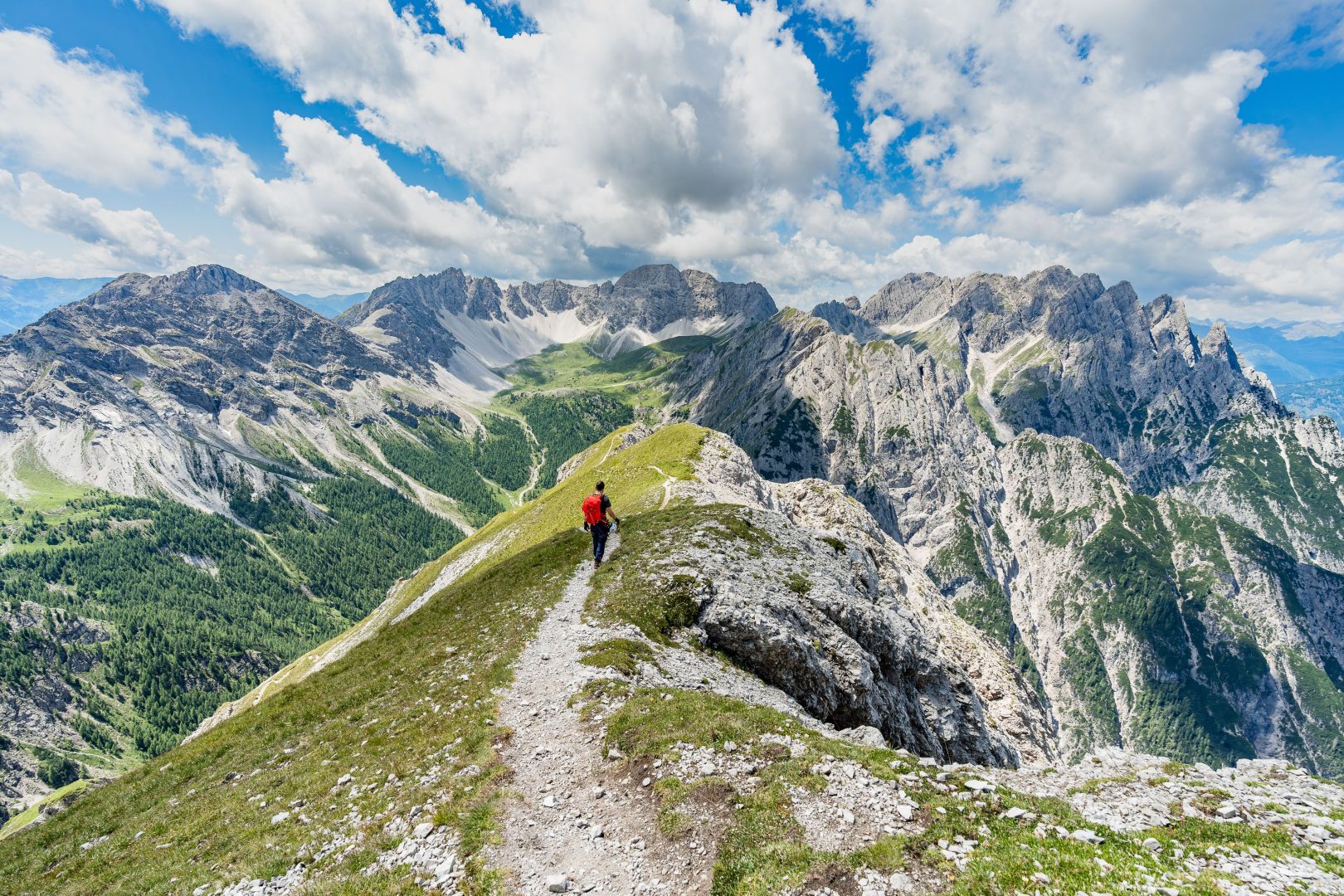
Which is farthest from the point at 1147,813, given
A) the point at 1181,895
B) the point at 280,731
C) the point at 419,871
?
the point at 280,731

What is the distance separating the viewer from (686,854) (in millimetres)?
13102

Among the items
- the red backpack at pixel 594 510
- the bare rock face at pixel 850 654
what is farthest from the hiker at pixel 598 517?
the bare rock face at pixel 850 654

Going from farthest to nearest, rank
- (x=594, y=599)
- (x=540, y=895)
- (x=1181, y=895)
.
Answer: (x=594, y=599) → (x=540, y=895) → (x=1181, y=895)

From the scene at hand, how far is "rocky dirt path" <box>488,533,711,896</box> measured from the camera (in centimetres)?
1264

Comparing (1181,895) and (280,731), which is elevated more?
(1181,895)

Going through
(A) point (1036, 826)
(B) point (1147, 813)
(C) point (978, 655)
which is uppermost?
(A) point (1036, 826)

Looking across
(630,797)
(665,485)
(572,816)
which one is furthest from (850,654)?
(665,485)

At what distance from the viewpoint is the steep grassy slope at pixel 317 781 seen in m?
15.2

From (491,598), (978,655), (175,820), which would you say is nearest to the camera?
(175,820)

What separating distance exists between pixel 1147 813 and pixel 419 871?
19133 millimetres

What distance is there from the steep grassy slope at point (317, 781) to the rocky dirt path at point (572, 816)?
109 centimetres

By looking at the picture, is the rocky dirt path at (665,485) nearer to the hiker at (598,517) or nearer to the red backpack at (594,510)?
the hiker at (598,517)

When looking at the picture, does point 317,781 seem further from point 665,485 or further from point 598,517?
point 665,485

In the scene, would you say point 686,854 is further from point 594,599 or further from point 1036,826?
point 594,599
